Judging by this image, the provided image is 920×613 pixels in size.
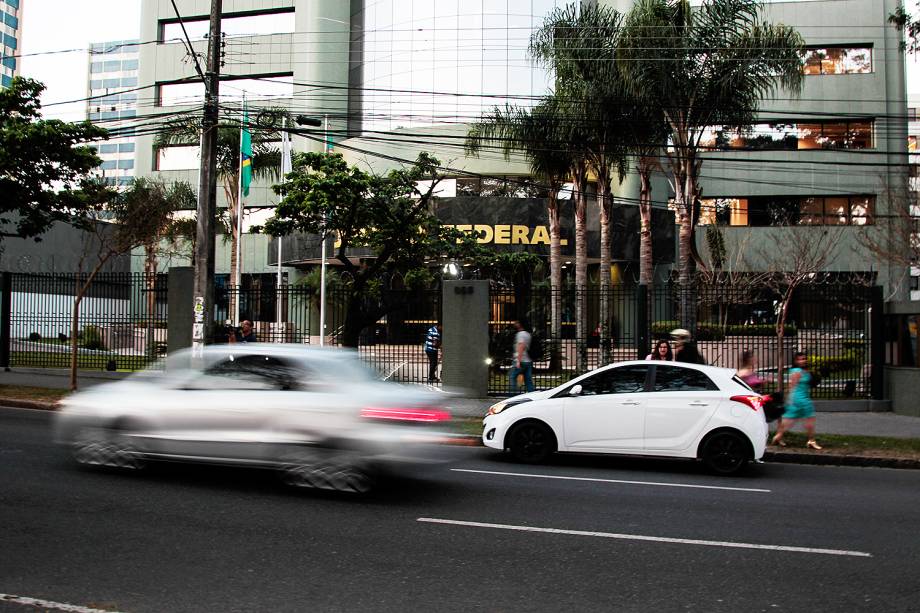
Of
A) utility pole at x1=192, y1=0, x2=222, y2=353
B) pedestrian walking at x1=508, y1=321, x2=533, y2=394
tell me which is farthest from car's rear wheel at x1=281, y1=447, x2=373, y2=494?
pedestrian walking at x1=508, y1=321, x2=533, y2=394

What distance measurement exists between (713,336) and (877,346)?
4.95m

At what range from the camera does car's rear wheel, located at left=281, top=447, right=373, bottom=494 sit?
7.68m

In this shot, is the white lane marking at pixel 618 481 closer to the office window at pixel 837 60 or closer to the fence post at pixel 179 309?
the fence post at pixel 179 309

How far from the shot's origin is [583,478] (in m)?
9.64

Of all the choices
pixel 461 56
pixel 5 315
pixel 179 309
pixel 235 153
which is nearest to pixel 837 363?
pixel 179 309

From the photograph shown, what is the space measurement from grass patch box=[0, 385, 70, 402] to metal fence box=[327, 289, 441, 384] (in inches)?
244

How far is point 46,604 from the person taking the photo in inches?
184

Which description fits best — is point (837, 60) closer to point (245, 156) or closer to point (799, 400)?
point (245, 156)

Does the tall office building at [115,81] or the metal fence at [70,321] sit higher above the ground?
the tall office building at [115,81]

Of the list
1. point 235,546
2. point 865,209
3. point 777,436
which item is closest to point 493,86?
point 865,209

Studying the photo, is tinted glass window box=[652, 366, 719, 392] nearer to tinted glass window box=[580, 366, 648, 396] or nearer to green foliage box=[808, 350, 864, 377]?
tinted glass window box=[580, 366, 648, 396]

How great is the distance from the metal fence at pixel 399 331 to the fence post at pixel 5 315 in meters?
9.56

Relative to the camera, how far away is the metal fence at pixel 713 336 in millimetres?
17719

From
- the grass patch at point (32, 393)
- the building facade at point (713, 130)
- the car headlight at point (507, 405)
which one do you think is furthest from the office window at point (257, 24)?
the car headlight at point (507, 405)
